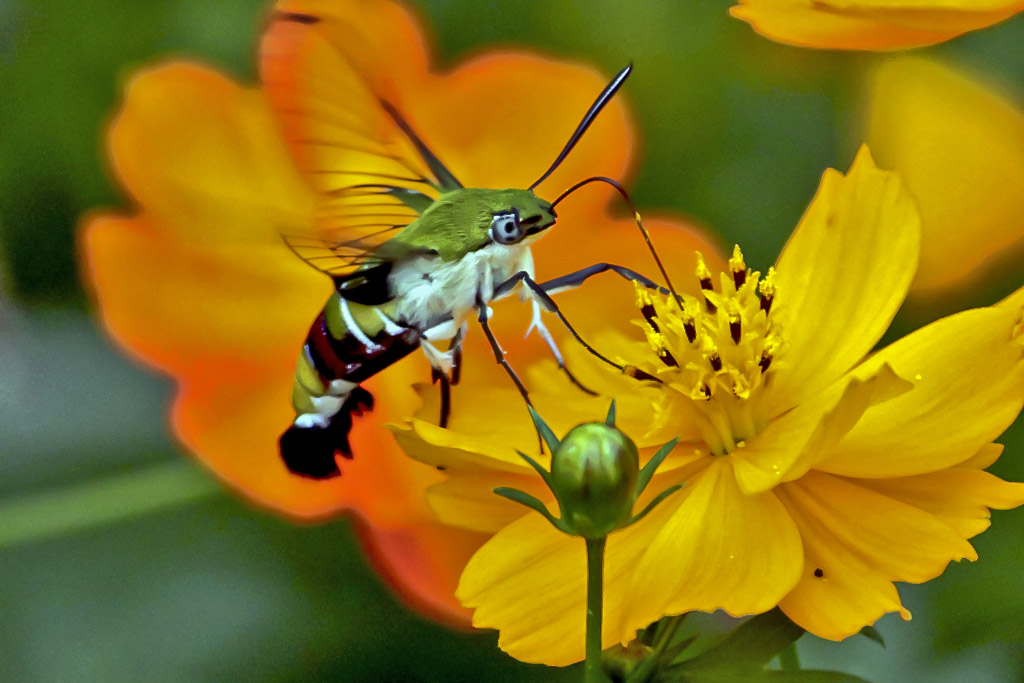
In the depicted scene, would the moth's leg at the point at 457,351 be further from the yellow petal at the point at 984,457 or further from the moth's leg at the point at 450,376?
the yellow petal at the point at 984,457

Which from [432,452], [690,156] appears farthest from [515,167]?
[432,452]

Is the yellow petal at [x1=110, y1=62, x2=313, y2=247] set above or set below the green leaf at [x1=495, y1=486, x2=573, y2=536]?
below

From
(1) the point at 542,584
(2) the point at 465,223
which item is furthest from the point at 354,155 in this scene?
(1) the point at 542,584

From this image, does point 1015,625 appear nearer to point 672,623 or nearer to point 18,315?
point 672,623

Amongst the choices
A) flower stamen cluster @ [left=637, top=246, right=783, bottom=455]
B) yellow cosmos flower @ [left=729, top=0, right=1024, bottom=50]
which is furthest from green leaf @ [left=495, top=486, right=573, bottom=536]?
yellow cosmos flower @ [left=729, top=0, right=1024, bottom=50]

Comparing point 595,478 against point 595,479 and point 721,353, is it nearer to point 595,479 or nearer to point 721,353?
point 595,479

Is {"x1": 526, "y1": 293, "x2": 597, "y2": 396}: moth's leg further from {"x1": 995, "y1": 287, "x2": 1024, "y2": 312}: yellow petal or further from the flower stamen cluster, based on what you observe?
{"x1": 995, "y1": 287, "x2": 1024, "y2": 312}: yellow petal
